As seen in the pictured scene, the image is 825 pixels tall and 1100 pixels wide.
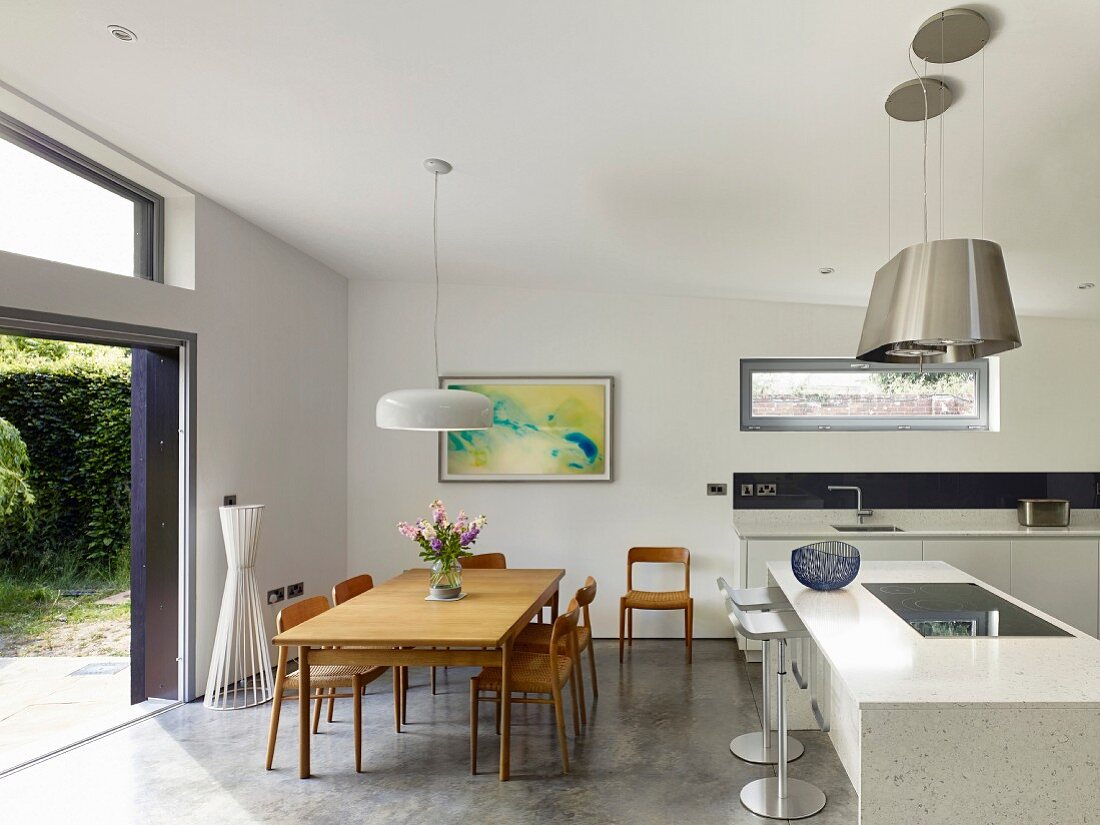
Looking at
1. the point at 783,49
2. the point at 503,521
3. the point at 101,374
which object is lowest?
the point at 503,521

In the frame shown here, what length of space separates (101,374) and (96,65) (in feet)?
5.95

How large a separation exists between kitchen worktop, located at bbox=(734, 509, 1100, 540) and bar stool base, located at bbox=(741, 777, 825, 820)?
6.71 ft

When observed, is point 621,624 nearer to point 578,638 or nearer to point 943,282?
point 578,638

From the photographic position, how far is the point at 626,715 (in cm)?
410

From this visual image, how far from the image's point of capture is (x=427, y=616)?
3.54 metres

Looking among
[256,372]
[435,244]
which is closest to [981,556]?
[435,244]

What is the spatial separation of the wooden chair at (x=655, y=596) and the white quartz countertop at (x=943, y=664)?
2.30 m

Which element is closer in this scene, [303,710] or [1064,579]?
[303,710]

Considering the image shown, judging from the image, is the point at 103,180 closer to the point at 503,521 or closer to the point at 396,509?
the point at 396,509

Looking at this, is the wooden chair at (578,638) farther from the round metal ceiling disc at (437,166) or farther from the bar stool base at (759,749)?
the round metal ceiling disc at (437,166)

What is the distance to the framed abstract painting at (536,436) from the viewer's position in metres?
5.73

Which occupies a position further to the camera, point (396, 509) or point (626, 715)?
point (396, 509)

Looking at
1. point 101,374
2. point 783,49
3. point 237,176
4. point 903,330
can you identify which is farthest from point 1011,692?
point 101,374

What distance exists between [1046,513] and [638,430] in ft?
9.30
